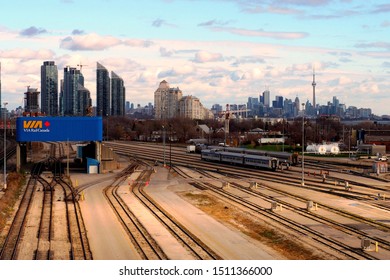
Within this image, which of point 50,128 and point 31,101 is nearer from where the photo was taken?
point 50,128

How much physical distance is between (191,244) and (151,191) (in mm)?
21713

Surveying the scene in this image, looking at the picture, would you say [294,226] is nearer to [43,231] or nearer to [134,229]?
[134,229]

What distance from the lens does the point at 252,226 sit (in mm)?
32875

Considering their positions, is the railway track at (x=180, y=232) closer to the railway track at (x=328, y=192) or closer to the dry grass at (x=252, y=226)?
the dry grass at (x=252, y=226)

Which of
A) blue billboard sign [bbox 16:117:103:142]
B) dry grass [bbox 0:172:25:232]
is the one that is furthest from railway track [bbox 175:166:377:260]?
blue billboard sign [bbox 16:117:103:142]

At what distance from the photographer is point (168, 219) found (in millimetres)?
34875

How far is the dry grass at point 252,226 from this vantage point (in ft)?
86.5

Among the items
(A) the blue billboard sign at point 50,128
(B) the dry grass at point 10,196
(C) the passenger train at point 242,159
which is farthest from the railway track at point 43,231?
(C) the passenger train at point 242,159

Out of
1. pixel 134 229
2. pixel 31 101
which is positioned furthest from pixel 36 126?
pixel 31 101

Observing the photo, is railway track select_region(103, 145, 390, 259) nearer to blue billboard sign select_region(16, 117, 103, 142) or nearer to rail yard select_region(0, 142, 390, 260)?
rail yard select_region(0, 142, 390, 260)

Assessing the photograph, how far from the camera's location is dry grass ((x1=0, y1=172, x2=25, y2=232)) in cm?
3587

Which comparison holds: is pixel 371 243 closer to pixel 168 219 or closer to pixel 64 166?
pixel 168 219

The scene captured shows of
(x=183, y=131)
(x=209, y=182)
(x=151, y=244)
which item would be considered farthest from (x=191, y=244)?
(x=183, y=131)

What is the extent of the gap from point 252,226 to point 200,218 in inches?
152
